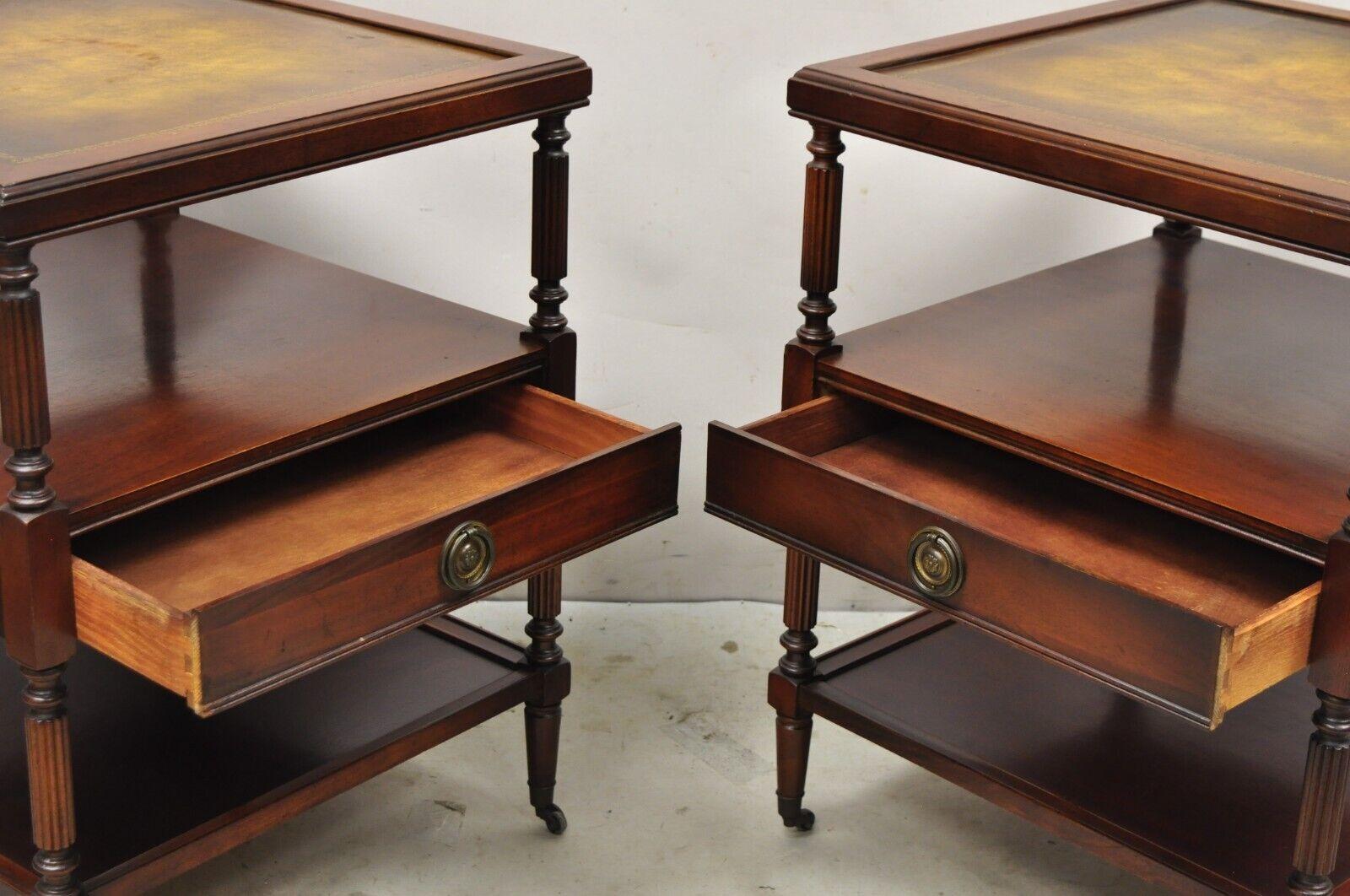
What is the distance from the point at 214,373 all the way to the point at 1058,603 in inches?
32.3

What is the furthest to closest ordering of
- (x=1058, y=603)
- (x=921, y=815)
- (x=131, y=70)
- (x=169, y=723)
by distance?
(x=921, y=815) < (x=169, y=723) < (x=131, y=70) < (x=1058, y=603)

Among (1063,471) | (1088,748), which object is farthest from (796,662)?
(1063,471)

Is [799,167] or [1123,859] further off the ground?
[799,167]

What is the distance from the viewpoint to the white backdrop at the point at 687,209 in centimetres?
239

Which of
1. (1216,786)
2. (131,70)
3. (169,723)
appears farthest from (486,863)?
(131,70)

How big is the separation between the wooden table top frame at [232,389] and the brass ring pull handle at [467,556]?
0.04ft

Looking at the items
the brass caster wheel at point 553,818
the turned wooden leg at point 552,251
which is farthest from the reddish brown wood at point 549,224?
the brass caster wheel at point 553,818

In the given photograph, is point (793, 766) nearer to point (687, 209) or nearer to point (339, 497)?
point (339, 497)

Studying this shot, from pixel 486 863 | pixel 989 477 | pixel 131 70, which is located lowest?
→ pixel 486 863

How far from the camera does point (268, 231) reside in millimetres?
2445

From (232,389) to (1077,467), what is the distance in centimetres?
78

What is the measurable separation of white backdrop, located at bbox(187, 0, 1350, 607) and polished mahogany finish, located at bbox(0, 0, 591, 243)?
18.4 inches

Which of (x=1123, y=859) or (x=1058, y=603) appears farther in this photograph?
(x=1123, y=859)

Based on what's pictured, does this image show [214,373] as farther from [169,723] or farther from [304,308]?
[169,723]
